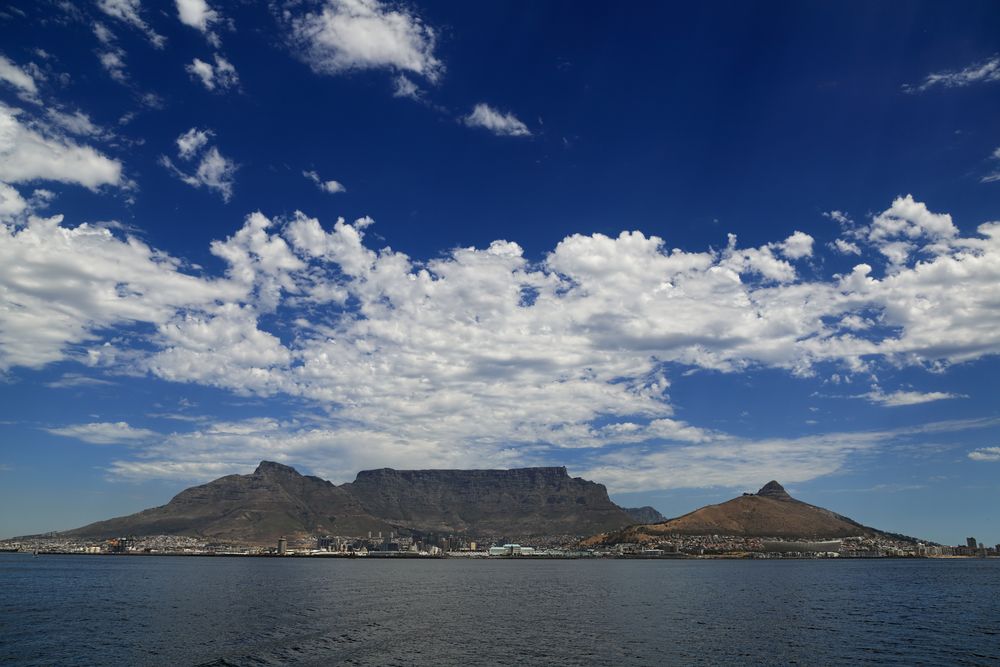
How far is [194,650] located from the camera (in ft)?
240

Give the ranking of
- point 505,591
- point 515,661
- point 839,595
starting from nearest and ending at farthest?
1. point 515,661
2. point 839,595
3. point 505,591

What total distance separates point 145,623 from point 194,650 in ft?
91.2

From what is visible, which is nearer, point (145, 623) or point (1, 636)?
point (1, 636)

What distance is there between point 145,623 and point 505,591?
93.2 metres

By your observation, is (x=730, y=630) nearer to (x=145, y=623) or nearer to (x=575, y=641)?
(x=575, y=641)

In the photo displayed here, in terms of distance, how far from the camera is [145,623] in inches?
3720

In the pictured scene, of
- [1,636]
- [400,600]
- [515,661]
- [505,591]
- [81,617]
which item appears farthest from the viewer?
[505,591]

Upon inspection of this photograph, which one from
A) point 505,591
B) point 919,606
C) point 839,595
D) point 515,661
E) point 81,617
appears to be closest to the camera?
point 515,661

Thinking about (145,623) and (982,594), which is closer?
(145,623)

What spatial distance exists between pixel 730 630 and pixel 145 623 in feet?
268

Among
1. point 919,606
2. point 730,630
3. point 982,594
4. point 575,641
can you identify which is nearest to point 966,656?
point 730,630

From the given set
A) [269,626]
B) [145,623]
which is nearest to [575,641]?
[269,626]

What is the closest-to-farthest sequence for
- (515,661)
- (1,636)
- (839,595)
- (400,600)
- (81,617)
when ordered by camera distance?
(515,661) < (1,636) < (81,617) < (400,600) < (839,595)

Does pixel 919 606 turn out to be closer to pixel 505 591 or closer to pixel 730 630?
pixel 730 630
